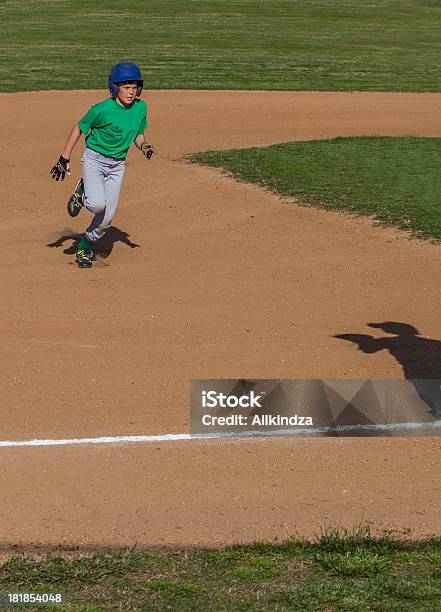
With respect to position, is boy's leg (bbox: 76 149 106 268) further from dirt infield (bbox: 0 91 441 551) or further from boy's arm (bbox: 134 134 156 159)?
dirt infield (bbox: 0 91 441 551)

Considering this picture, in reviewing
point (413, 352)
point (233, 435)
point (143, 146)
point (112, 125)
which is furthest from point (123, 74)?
point (233, 435)

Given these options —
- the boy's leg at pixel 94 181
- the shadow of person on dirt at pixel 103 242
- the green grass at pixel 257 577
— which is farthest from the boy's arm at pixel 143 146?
the green grass at pixel 257 577

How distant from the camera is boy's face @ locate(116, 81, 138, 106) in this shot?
12000 millimetres

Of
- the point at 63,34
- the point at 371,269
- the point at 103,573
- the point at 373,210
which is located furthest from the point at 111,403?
the point at 63,34

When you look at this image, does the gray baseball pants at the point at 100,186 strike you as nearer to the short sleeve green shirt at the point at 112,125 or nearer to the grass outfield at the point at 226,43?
the short sleeve green shirt at the point at 112,125

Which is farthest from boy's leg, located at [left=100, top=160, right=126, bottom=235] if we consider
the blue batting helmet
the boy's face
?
the blue batting helmet

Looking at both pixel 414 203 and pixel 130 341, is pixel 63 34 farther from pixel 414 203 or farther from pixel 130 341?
pixel 130 341

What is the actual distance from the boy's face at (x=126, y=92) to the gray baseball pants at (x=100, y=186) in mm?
653

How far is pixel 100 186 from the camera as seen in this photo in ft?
40.9

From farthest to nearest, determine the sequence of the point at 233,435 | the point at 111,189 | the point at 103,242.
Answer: the point at 103,242 < the point at 111,189 < the point at 233,435

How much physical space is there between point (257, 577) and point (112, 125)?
281 inches

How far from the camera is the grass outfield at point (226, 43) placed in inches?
1103

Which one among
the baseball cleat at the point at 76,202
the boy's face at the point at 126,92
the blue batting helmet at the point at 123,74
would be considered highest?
the blue batting helmet at the point at 123,74

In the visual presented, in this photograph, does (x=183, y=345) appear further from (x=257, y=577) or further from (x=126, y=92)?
(x=257, y=577)
